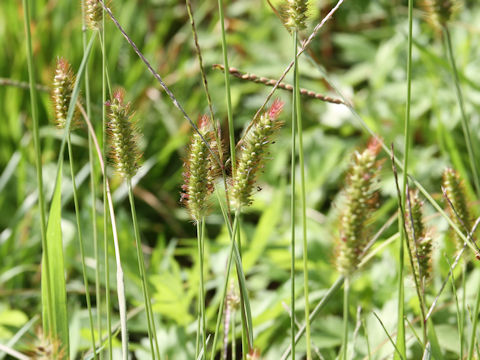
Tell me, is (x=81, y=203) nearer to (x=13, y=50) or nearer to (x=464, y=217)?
(x=13, y=50)

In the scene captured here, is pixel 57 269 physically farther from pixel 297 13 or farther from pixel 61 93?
pixel 297 13

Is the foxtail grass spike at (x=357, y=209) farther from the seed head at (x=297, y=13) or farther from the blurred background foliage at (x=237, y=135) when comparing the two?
the blurred background foliage at (x=237, y=135)

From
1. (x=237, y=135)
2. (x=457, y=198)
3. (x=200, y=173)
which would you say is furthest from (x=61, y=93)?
(x=237, y=135)

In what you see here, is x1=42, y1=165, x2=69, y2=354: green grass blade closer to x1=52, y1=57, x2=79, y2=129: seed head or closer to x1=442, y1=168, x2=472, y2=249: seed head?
x1=52, y1=57, x2=79, y2=129: seed head

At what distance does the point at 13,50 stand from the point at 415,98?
1.55 meters

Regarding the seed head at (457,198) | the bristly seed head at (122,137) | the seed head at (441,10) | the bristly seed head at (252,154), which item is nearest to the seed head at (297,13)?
the bristly seed head at (252,154)

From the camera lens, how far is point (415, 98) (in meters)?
1.94

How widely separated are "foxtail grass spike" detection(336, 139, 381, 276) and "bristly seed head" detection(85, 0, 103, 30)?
352mm

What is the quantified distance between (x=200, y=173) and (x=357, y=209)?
191 millimetres

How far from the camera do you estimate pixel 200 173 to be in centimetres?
70

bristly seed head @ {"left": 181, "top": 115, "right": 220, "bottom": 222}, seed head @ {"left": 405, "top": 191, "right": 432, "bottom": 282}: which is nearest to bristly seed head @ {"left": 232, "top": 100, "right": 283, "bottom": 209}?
bristly seed head @ {"left": 181, "top": 115, "right": 220, "bottom": 222}

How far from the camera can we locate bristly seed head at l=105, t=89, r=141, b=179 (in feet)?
2.31

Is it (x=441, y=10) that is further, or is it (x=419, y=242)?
(x=441, y=10)

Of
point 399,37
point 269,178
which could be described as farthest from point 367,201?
point 399,37
